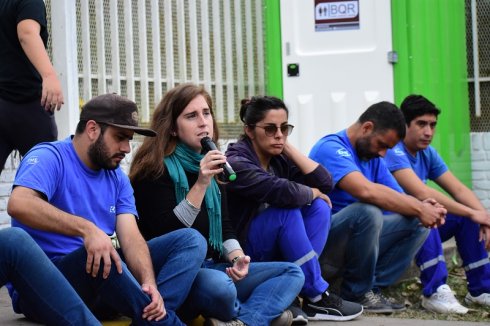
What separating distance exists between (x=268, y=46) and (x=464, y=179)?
2145 millimetres

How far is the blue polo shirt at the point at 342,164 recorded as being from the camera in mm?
6020

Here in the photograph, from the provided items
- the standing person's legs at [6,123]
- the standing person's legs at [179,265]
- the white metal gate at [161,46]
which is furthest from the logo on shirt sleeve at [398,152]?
the standing person's legs at [6,123]

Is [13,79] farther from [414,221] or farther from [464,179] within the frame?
[464,179]

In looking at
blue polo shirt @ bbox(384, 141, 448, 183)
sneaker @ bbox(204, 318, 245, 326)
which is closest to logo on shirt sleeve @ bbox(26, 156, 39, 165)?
sneaker @ bbox(204, 318, 245, 326)

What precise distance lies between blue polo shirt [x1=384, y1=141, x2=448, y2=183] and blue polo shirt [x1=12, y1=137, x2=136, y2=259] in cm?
241

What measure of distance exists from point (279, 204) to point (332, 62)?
2682mm

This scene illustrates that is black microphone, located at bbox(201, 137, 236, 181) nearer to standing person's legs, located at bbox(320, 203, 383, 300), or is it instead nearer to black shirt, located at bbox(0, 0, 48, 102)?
black shirt, located at bbox(0, 0, 48, 102)

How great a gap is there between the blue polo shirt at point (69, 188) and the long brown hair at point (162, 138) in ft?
1.02

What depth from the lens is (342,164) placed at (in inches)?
237

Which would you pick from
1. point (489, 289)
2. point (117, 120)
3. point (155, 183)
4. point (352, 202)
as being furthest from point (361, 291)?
point (117, 120)

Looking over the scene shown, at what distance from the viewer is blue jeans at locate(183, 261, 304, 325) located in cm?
467

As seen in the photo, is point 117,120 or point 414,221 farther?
point 414,221

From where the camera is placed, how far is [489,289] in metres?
6.49

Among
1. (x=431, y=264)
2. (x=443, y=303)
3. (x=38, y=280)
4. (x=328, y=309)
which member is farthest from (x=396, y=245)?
(x=38, y=280)
